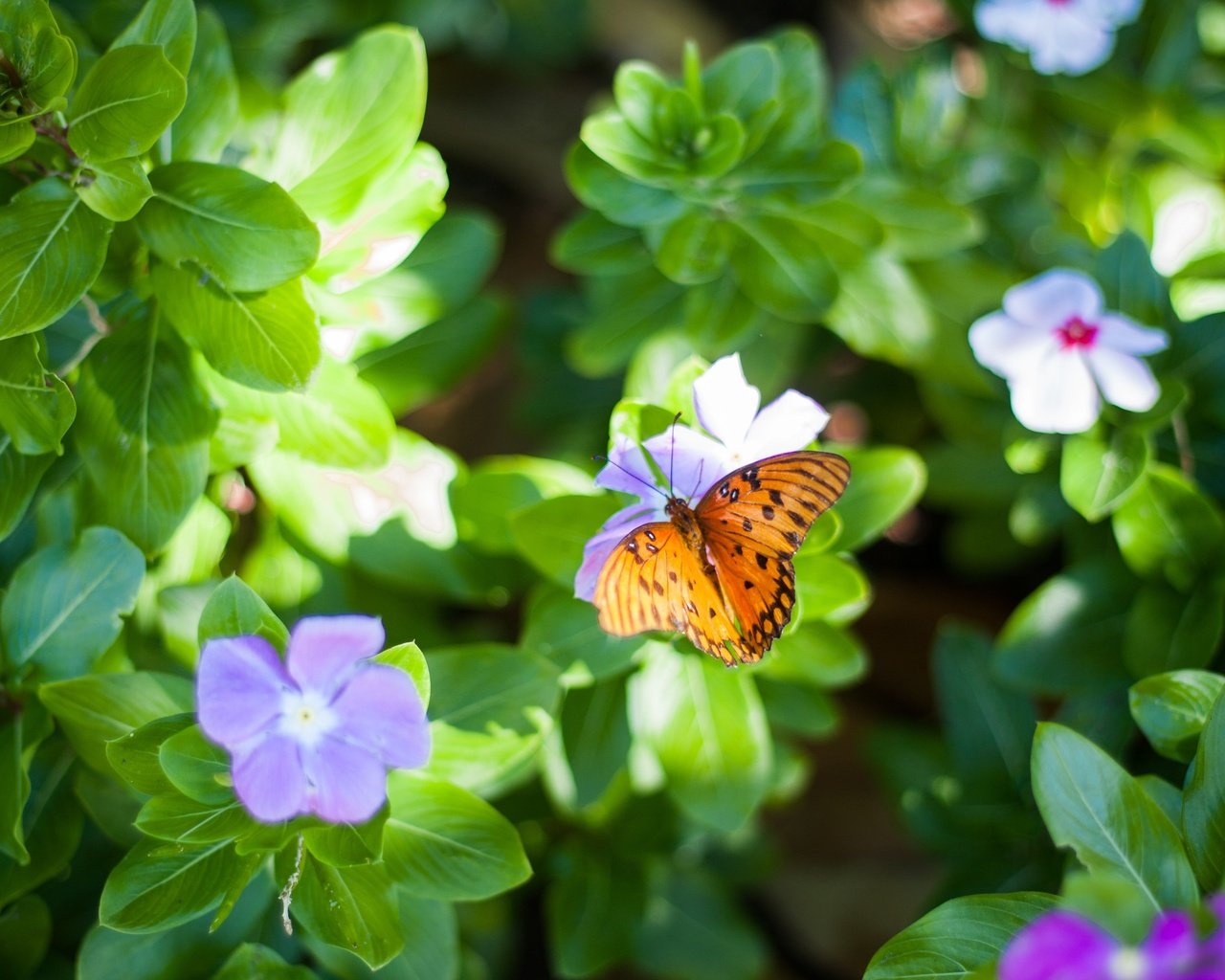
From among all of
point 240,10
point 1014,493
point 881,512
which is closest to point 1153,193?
point 1014,493

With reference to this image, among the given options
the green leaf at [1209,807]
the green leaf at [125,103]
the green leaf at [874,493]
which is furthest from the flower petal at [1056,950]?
the green leaf at [125,103]

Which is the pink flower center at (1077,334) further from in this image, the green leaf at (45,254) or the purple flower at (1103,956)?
the green leaf at (45,254)

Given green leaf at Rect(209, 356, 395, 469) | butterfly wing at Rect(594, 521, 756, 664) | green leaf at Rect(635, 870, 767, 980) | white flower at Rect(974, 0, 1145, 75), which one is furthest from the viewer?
green leaf at Rect(635, 870, 767, 980)

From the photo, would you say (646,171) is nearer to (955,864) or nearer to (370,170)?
(370,170)

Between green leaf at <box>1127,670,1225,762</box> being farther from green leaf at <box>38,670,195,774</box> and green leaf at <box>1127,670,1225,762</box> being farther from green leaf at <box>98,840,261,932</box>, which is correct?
green leaf at <box>38,670,195,774</box>

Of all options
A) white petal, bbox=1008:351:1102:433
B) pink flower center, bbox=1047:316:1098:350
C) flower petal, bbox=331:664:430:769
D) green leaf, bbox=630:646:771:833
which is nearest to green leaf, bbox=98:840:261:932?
flower petal, bbox=331:664:430:769

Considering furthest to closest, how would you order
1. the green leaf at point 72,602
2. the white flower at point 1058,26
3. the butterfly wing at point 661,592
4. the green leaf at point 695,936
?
the green leaf at point 695,936
the white flower at point 1058,26
the green leaf at point 72,602
the butterfly wing at point 661,592
